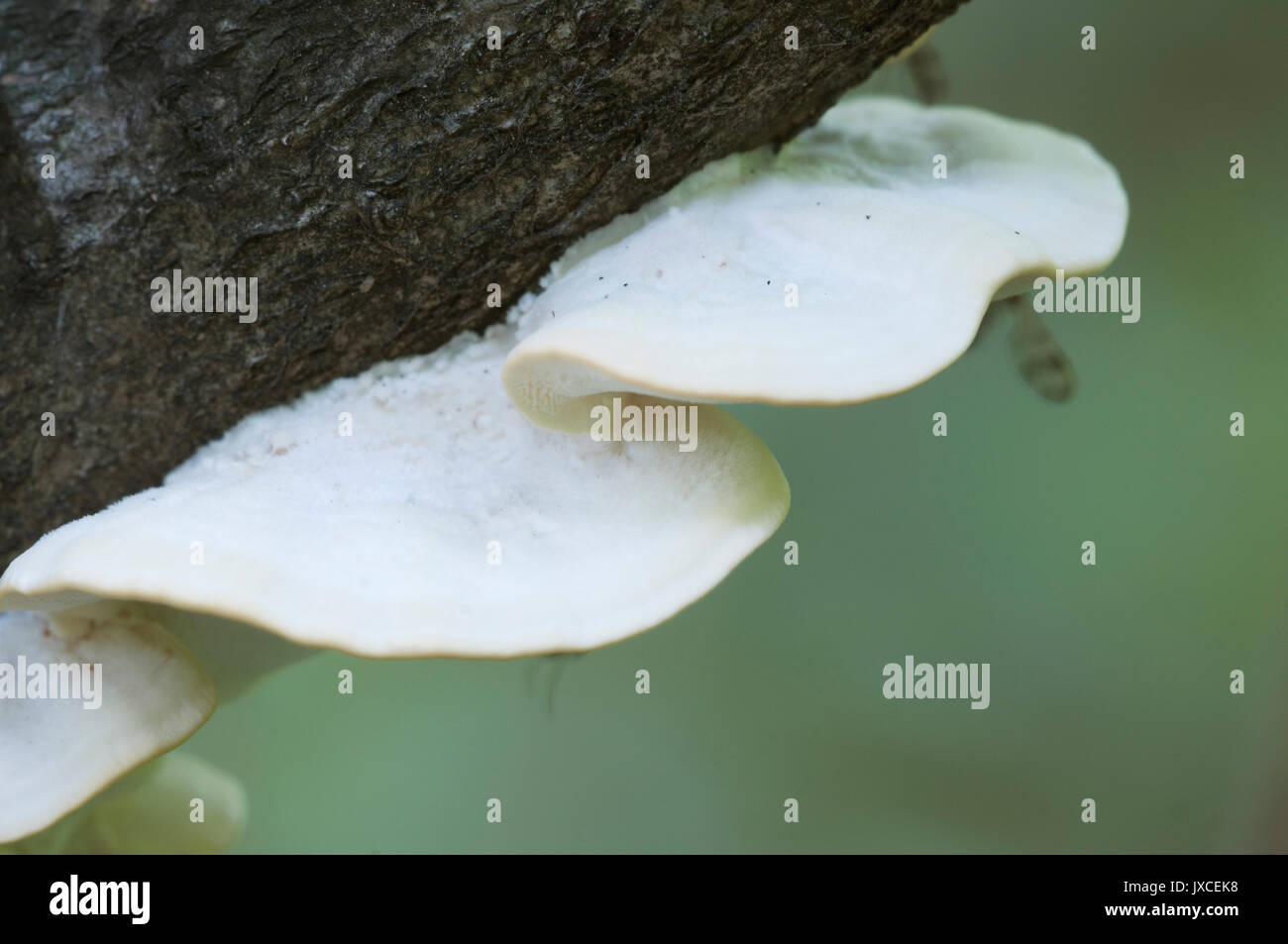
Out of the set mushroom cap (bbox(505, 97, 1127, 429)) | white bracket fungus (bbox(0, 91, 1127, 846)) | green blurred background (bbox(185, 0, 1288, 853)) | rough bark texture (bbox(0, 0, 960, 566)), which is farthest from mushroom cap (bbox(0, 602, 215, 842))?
green blurred background (bbox(185, 0, 1288, 853))

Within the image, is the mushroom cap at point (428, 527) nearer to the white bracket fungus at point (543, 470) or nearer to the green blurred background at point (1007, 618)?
the white bracket fungus at point (543, 470)

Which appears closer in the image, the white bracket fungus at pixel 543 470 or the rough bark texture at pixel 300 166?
the white bracket fungus at pixel 543 470

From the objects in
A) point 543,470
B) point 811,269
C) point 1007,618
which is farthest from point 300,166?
point 1007,618

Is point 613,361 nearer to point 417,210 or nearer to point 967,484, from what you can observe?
point 417,210

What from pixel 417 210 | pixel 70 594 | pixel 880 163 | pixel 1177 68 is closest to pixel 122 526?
pixel 70 594

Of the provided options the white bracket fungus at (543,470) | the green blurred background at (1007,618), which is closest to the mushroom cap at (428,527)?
the white bracket fungus at (543,470)

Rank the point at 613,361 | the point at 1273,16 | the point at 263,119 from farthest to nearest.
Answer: the point at 1273,16 < the point at 263,119 < the point at 613,361

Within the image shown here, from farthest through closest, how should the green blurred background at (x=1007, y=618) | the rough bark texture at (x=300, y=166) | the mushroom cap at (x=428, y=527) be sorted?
1. the green blurred background at (x=1007, y=618)
2. the rough bark texture at (x=300, y=166)
3. the mushroom cap at (x=428, y=527)

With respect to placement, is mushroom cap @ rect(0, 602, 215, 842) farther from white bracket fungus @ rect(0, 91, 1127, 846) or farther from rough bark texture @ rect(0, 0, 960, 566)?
rough bark texture @ rect(0, 0, 960, 566)
